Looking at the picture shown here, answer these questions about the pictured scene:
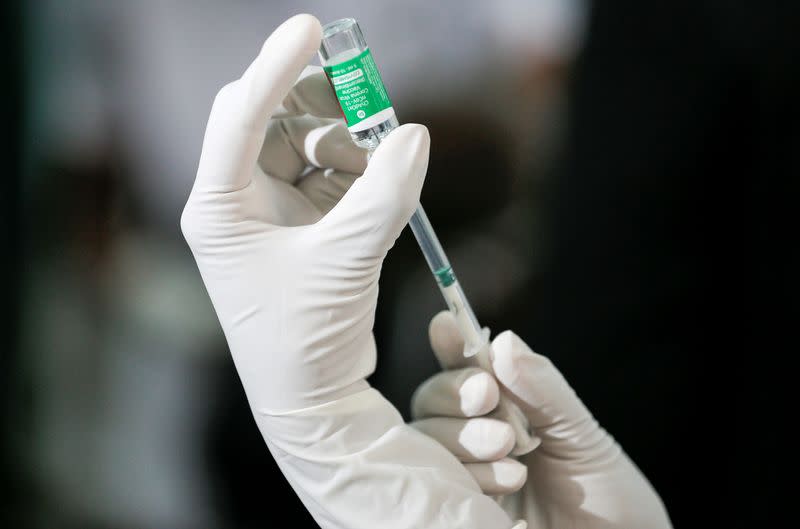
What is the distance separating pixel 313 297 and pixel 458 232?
47cm

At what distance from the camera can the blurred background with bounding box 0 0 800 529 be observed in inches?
34.8

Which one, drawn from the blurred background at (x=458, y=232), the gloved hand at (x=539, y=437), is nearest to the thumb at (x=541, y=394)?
the gloved hand at (x=539, y=437)

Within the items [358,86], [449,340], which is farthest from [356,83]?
[449,340]

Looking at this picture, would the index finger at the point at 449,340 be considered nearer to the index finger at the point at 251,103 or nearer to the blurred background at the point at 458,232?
the blurred background at the point at 458,232

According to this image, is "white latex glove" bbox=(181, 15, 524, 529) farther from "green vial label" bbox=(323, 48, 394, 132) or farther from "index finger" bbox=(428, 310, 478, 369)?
"index finger" bbox=(428, 310, 478, 369)

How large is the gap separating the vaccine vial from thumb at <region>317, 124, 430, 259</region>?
0.04 metres

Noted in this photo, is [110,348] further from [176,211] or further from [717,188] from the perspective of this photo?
[717,188]

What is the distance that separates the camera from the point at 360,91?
583mm

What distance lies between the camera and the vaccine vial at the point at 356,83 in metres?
0.58

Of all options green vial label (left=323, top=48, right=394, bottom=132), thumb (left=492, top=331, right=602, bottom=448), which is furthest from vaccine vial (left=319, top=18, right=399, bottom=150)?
thumb (left=492, top=331, right=602, bottom=448)

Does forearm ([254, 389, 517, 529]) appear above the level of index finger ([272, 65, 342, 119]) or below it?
below

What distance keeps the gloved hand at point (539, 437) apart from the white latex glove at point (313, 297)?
7cm

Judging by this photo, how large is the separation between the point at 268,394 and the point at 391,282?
0.42m

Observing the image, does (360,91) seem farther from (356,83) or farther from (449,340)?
(449,340)
